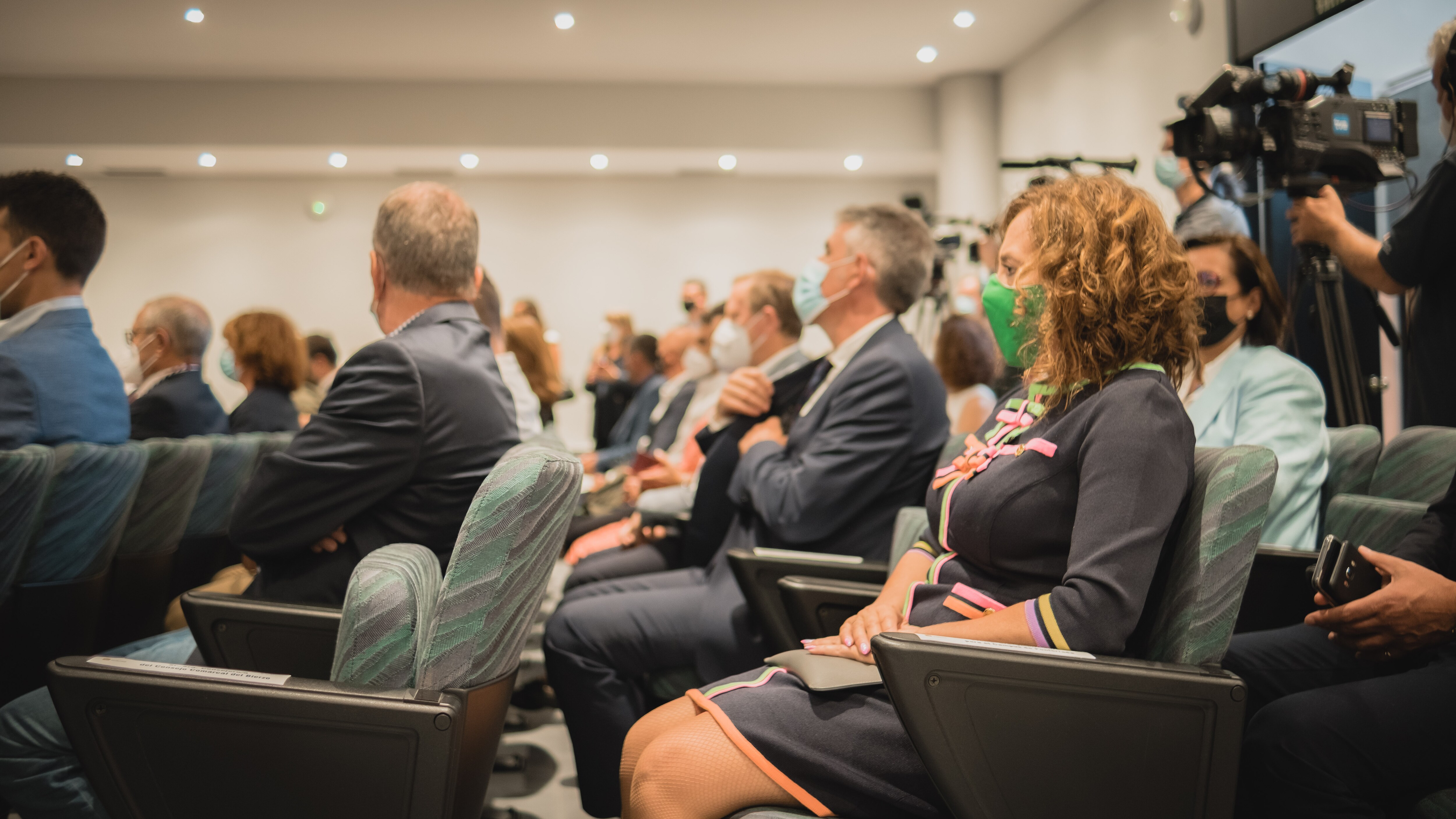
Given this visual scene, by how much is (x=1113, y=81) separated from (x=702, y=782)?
6.01m

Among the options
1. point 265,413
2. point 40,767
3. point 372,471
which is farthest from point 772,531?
point 265,413

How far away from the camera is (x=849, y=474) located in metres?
1.87

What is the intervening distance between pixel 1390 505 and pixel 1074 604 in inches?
31.9

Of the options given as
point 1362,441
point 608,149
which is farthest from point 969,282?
point 1362,441

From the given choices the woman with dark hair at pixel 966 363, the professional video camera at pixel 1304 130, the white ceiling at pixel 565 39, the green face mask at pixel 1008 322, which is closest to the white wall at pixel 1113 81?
the white ceiling at pixel 565 39

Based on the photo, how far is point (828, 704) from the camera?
1.16 metres

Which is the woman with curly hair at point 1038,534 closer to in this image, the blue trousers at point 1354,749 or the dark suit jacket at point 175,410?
the blue trousers at point 1354,749

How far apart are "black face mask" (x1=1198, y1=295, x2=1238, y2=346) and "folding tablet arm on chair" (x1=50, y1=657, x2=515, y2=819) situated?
1.62 meters

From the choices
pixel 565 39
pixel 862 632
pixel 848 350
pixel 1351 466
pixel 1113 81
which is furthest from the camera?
pixel 565 39

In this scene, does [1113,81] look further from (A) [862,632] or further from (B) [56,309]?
(B) [56,309]

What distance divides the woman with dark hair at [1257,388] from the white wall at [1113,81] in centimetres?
293

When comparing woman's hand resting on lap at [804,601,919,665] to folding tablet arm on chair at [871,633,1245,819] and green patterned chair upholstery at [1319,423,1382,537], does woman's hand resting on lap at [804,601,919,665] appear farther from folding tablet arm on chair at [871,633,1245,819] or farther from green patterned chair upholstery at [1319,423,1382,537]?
green patterned chair upholstery at [1319,423,1382,537]

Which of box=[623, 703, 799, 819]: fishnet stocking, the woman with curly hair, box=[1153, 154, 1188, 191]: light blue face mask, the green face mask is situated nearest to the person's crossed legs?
the woman with curly hair

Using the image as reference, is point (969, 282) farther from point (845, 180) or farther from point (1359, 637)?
point (1359, 637)
